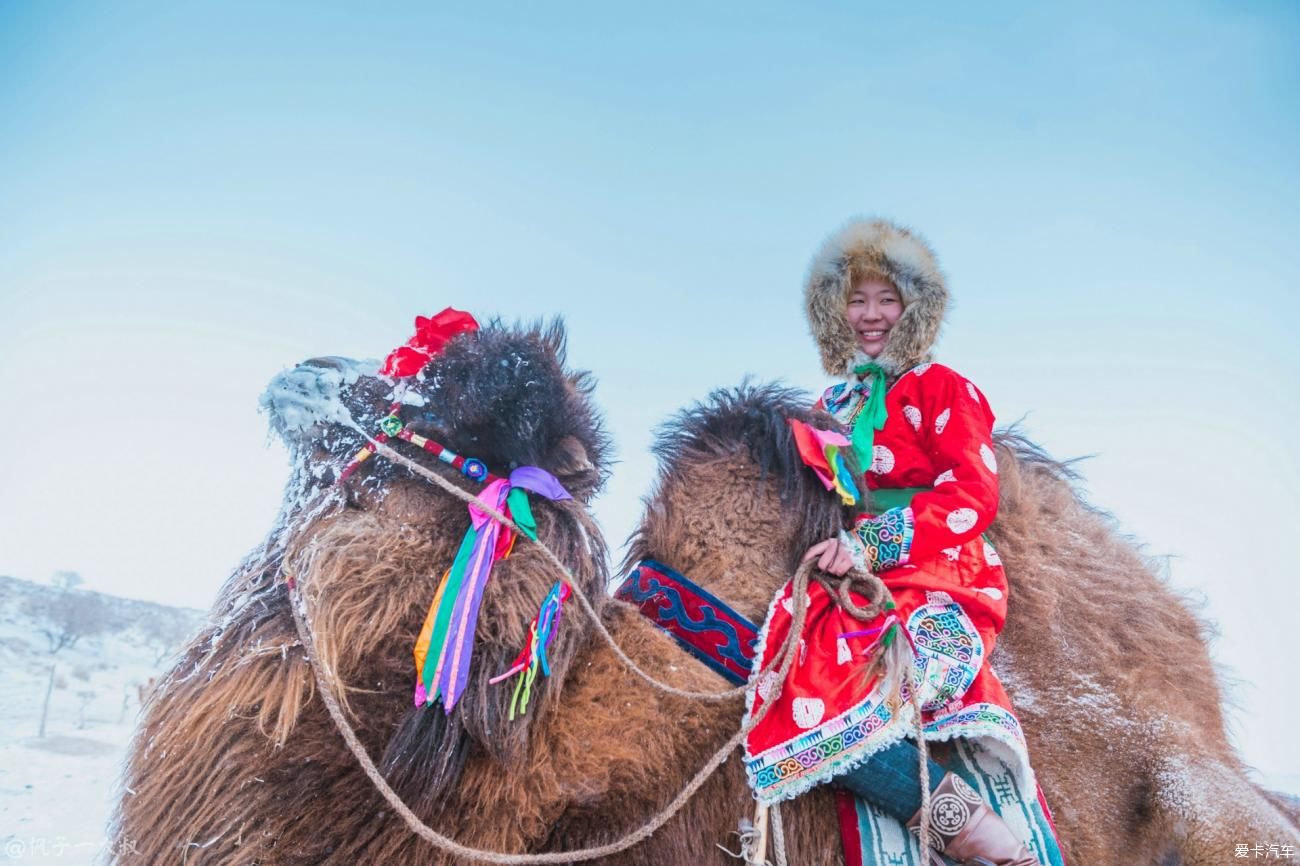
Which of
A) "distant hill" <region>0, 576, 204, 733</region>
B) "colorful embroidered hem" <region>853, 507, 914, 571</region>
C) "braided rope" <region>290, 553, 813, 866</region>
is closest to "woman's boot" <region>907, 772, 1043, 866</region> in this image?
"braided rope" <region>290, 553, 813, 866</region>

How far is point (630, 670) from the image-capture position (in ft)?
7.50

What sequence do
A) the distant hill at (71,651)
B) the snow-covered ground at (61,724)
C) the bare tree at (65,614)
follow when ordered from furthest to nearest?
the bare tree at (65,614) < the distant hill at (71,651) < the snow-covered ground at (61,724)

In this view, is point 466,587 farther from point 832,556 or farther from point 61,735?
point 61,735

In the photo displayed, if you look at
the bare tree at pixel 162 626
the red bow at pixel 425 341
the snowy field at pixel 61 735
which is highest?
the red bow at pixel 425 341

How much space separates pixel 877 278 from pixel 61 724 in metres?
9.17

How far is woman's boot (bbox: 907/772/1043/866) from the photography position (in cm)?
220

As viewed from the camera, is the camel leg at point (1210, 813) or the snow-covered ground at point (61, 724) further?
the snow-covered ground at point (61, 724)

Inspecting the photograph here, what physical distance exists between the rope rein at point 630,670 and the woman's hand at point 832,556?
0.04m

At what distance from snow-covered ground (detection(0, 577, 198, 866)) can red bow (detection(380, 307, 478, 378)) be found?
3.02 m

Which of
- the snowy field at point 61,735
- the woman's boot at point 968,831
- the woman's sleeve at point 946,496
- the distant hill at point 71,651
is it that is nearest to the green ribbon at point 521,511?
the woman's sleeve at point 946,496

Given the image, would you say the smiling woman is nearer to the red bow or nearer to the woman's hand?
the woman's hand

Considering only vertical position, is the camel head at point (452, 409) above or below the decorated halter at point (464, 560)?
above

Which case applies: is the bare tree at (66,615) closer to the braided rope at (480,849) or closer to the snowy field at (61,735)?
the snowy field at (61,735)

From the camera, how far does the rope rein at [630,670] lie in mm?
1943
